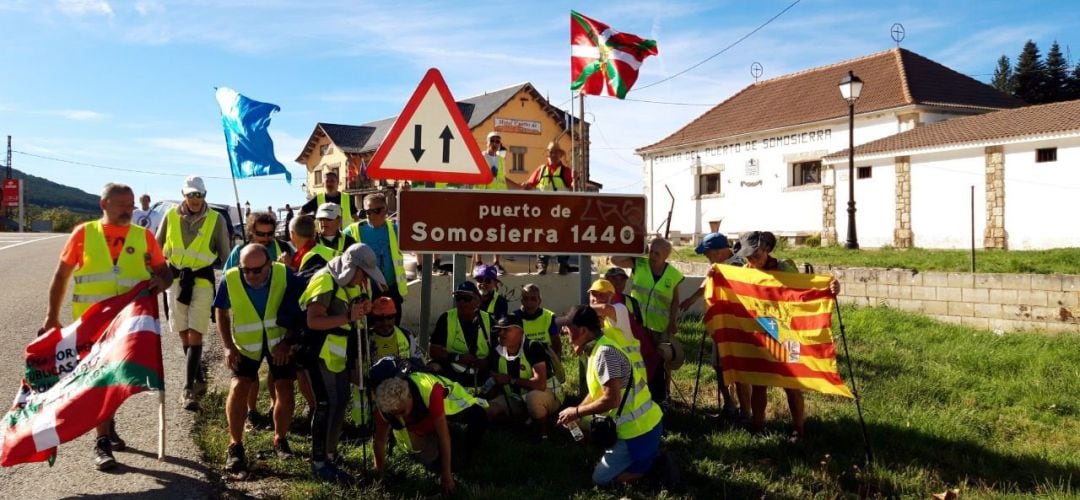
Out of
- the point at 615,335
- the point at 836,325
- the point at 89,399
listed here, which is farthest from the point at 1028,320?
the point at 89,399

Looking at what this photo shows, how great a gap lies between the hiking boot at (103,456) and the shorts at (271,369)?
834 mm

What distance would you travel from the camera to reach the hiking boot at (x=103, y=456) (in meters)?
4.90

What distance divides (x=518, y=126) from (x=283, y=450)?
42.1m

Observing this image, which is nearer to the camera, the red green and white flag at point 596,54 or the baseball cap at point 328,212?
the baseball cap at point 328,212

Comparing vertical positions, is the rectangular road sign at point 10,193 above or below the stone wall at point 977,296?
above

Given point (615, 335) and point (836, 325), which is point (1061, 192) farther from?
point (615, 335)

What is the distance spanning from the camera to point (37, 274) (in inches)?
595

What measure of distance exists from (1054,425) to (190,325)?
7064 millimetres

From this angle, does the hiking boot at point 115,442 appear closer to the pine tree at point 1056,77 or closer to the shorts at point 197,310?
the shorts at point 197,310

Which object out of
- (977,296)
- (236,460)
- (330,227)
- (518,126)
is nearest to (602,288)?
(236,460)

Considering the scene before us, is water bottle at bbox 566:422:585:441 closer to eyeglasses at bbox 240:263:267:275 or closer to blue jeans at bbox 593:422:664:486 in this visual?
blue jeans at bbox 593:422:664:486

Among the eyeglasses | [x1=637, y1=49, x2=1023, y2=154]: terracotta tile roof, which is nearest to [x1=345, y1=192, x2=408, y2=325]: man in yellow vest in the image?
the eyeglasses

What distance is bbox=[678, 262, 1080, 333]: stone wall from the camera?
33.2 ft

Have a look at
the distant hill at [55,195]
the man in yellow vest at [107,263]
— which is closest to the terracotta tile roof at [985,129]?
the man in yellow vest at [107,263]
